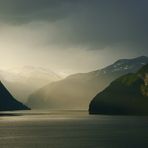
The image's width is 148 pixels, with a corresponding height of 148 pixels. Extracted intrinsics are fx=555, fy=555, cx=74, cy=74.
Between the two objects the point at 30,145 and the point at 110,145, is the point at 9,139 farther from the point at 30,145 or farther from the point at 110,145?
the point at 110,145

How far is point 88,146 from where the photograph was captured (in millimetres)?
158125

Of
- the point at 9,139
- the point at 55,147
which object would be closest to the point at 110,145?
the point at 55,147

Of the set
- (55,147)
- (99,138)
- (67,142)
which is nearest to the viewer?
(55,147)

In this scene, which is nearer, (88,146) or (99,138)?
(88,146)

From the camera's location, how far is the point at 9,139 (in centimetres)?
19062

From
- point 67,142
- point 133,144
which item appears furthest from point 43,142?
point 133,144

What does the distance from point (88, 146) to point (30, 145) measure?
59.7ft

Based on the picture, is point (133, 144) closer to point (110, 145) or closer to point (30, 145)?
point (110, 145)

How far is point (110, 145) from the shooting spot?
525 ft

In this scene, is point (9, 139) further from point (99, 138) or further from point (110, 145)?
point (110, 145)

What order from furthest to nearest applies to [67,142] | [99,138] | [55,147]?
[99,138] → [67,142] → [55,147]

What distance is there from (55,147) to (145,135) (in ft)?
166

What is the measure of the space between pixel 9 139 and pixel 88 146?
41.8 m

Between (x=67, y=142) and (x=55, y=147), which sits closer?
(x=55, y=147)
